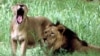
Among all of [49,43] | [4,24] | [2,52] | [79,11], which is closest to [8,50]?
[2,52]

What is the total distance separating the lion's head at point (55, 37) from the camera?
10281mm

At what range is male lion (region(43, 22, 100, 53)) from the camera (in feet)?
33.7

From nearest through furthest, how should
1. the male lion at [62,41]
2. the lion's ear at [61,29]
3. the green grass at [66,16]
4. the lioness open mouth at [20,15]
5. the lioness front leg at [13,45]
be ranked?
the lioness open mouth at [20,15] < the lioness front leg at [13,45] < the male lion at [62,41] < the lion's ear at [61,29] < the green grass at [66,16]

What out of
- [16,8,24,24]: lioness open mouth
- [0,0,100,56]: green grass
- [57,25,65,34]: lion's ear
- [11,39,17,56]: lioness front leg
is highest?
[16,8,24,24]: lioness open mouth

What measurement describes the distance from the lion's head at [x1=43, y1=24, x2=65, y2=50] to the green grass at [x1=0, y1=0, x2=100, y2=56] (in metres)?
0.25

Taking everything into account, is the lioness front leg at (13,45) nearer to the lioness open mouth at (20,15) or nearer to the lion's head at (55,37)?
the lioness open mouth at (20,15)

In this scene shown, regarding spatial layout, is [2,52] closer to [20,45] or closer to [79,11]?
[20,45]

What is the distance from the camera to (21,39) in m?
9.95

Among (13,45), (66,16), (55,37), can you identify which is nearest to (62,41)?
(55,37)

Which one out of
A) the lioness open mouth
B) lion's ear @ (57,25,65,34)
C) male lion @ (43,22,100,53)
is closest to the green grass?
male lion @ (43,22,100,53)

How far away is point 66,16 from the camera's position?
13.9m

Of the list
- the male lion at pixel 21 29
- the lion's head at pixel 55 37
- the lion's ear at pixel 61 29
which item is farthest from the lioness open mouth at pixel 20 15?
the lion's ear at pixel 61 29

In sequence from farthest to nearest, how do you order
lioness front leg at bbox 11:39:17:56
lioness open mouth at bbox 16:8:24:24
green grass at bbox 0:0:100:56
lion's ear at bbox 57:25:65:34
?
green grass at bbox 0:0:100:56, lion's ear at bbox 57:25:65:34, lioness front leg at bbox 11:39:17:56, lioness open mouth at bbox 16:8:24:24

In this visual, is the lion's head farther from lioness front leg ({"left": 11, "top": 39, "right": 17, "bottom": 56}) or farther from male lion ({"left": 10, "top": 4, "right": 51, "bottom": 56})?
lioness front leg ({"left": 11, "top": 39, "right": 17, "bottom": 56})
